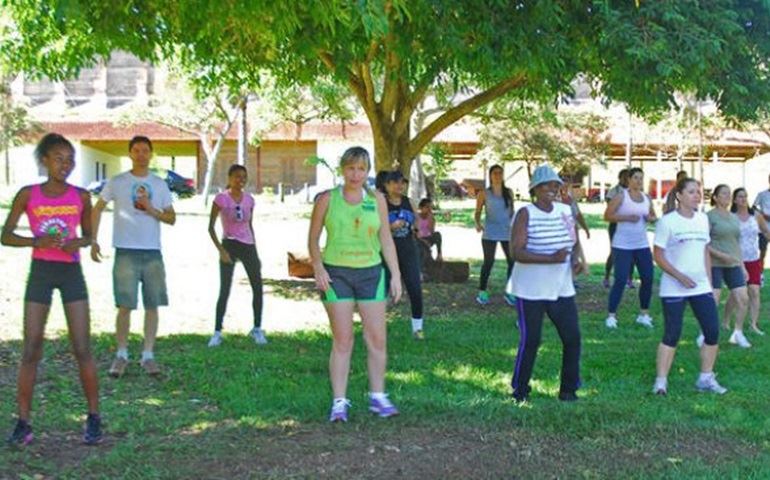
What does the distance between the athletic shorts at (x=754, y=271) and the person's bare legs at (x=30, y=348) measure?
23.4 feet

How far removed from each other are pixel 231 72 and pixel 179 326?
185 inches

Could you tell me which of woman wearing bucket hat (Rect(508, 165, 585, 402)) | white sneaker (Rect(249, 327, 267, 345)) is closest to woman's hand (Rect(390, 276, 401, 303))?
woman wearing bucket hat (Rect(508, 165, 585, 402))

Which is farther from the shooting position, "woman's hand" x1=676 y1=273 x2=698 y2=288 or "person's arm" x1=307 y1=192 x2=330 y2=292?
"woman's hand" x1=676 y1=273 x2=698 y2=288

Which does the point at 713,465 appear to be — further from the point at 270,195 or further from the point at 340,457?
the point at 270,195

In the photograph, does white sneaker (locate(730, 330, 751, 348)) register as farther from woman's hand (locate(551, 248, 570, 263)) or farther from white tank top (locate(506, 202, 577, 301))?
woman's hand (locate(551, 248, 570, 263))

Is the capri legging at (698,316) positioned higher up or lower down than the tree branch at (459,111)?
lower down

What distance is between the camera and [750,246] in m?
10.1

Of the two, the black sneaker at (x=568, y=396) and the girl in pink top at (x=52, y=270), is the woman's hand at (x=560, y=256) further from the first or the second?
the girl in pink top at (x=52, y=270)

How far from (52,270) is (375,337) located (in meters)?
1.95

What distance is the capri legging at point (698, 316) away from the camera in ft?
23.5

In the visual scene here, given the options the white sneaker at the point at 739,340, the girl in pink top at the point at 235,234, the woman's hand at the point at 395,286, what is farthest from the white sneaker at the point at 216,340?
the white sneaker at the point at 739,340

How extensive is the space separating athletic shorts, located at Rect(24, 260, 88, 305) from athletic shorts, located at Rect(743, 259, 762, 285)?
6.97m

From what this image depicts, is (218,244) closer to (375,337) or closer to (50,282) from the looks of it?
(375,337)

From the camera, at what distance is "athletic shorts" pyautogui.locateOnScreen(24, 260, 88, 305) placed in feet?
18.6
